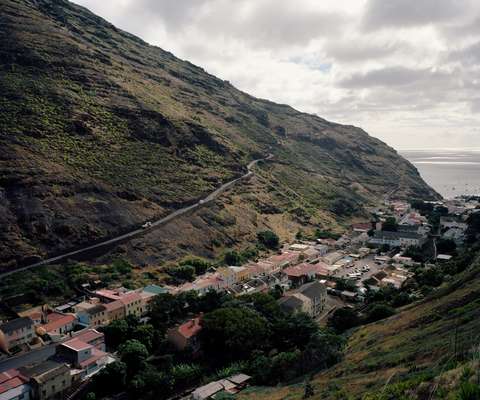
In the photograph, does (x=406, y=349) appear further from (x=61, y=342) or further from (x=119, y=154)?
(x=119, y=154)

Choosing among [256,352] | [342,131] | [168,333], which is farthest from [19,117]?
[342,131]

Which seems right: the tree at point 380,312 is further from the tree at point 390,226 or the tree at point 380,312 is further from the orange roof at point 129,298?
the tree at point 390,226

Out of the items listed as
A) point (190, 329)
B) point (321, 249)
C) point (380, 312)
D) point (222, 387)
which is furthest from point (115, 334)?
point (321, 249)

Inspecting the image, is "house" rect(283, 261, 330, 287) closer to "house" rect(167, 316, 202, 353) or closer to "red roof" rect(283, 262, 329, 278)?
"red roof" rect(283, 262, 329, 278)

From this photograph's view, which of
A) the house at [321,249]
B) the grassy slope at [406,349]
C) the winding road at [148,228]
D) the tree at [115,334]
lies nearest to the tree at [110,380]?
the tree at [115,334]

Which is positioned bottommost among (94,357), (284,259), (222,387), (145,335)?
(222,387)

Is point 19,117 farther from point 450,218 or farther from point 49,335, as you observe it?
point 450,218
